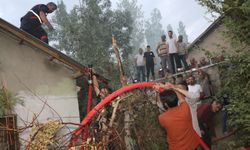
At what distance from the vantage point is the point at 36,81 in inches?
373

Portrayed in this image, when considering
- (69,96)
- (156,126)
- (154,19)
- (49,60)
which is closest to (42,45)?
(49,60)

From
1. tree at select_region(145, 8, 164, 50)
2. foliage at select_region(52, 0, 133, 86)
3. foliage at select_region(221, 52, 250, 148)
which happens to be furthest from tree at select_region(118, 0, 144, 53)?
foliage at select_region(221, 52, 250, 148)

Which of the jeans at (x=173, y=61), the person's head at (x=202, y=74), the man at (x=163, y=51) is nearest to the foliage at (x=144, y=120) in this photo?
the person's head at (x=202, y=74)

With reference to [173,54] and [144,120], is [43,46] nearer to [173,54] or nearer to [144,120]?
[144,120]

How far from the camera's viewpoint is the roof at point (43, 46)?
28.2ft

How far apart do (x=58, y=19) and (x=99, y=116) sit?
4664 centimetres

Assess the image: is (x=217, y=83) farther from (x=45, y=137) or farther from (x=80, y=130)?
(x=45, y=137)

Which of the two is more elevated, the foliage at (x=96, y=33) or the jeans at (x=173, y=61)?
the foliage at (x=96, y=33)

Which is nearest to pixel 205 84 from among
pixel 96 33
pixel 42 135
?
pixel 42 135

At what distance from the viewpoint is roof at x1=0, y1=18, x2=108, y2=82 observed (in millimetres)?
8609

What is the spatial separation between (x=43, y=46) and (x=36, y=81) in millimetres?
976

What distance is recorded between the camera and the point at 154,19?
441ft

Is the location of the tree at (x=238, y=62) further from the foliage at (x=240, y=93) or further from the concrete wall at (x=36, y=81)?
the concrete wall at (x=36, y=81)

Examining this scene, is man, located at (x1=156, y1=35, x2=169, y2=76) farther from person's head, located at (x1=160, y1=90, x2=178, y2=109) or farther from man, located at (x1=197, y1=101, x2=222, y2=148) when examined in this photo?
person's head, located at (x1=160, y1=90, x2=178, y2=109)
